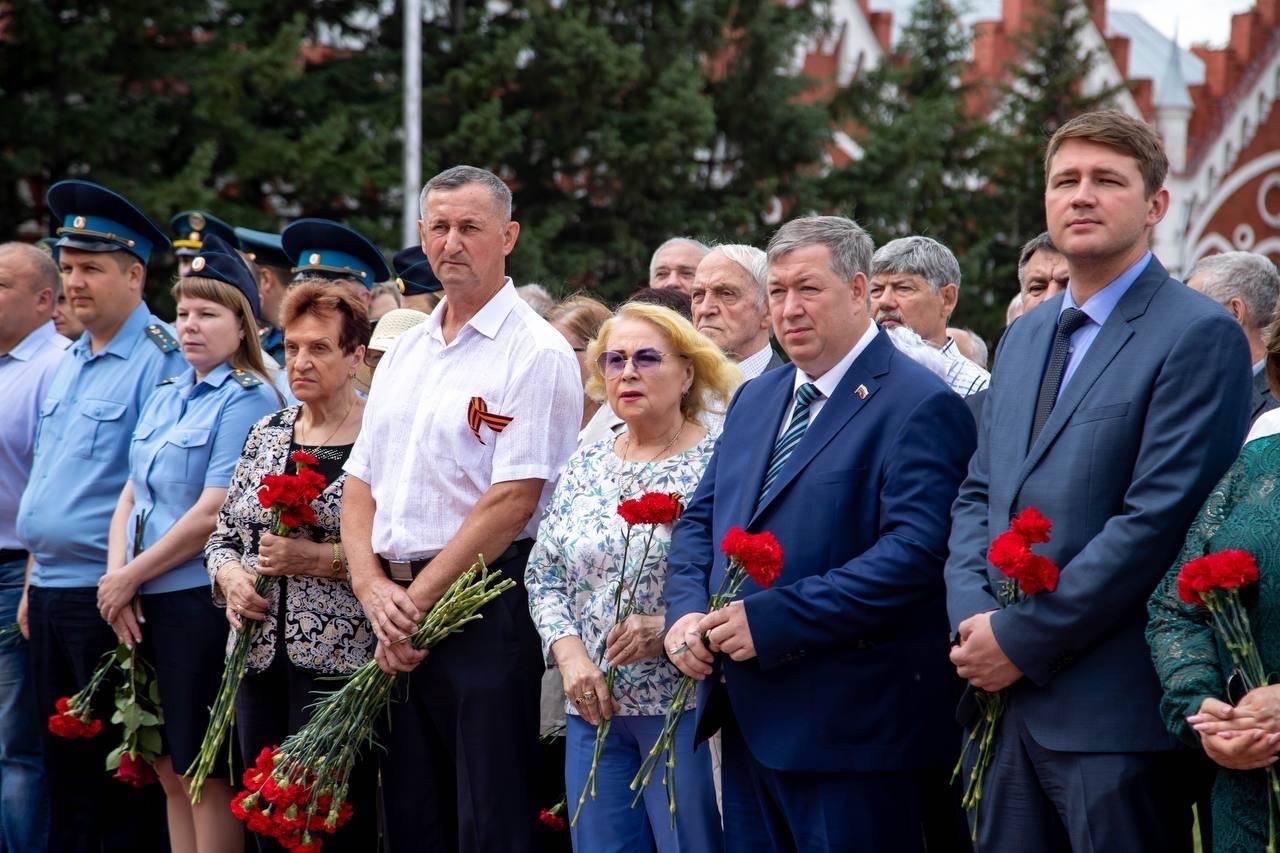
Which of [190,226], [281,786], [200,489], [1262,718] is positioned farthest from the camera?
[190,226]

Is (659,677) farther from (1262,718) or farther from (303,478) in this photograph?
(1262,718)

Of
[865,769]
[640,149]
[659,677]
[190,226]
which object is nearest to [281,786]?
[659,677]

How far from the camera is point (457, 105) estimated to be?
57.7ft

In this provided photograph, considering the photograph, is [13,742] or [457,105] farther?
[457,105]

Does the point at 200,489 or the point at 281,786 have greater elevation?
the point at 200,489

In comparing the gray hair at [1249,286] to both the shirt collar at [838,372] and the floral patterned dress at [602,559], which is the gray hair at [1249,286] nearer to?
the shirt collar at [838,372]

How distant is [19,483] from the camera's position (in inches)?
269

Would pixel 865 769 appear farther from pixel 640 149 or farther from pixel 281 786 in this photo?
pixel 640 149

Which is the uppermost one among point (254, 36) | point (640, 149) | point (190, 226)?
point (254, 36)

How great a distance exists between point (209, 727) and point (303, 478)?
1.04 metres

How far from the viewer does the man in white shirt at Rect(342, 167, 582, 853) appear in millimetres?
4953

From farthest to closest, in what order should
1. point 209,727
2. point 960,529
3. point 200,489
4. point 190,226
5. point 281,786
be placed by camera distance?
point 190,226 < point 200,489 < point 209,727 < point 281,786 < point 960,529

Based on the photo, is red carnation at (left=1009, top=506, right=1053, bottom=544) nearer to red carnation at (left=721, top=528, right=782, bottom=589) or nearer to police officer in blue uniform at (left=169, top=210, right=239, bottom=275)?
red carnation at (left=721, top=528, right=782, bottom=589)

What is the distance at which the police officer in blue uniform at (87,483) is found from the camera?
6.23m
